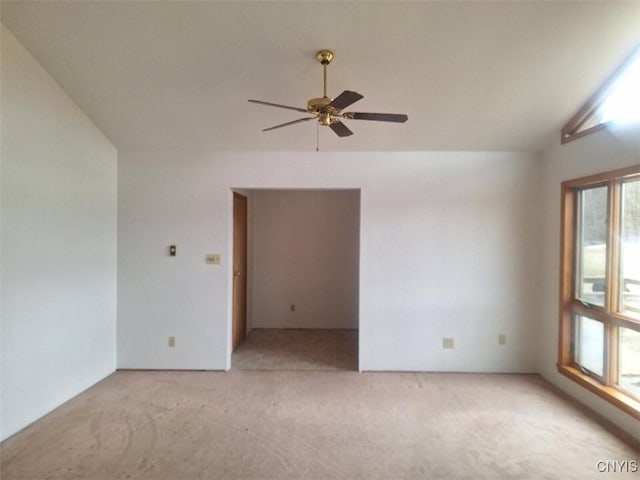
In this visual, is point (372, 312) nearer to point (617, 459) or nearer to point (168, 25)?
point (617, 459)

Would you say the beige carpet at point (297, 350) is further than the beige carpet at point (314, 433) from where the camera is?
Yes

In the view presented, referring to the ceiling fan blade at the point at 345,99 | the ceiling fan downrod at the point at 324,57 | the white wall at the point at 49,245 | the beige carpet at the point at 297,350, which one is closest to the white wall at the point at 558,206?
the beige carpet at the point at 297,350

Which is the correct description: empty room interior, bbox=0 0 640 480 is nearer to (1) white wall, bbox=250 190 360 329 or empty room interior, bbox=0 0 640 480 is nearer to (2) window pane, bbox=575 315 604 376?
(2) window pane, bbox=575 315 604 376

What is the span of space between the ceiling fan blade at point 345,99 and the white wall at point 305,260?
3226mm

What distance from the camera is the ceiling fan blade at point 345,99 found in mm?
1852

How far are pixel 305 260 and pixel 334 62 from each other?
10.7ft

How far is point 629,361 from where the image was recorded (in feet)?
8.75

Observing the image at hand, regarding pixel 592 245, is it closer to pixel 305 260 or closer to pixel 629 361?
pixel 629 361

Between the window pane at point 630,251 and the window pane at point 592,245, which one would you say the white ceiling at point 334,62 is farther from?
the window pane at point 630,251

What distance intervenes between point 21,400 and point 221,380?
1.58m

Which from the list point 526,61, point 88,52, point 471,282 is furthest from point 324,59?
point 471,282

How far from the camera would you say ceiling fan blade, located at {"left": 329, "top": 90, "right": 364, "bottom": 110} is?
72.9 inches

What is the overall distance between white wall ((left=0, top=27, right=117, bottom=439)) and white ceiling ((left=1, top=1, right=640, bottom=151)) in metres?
0.26

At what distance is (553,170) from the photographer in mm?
3359
